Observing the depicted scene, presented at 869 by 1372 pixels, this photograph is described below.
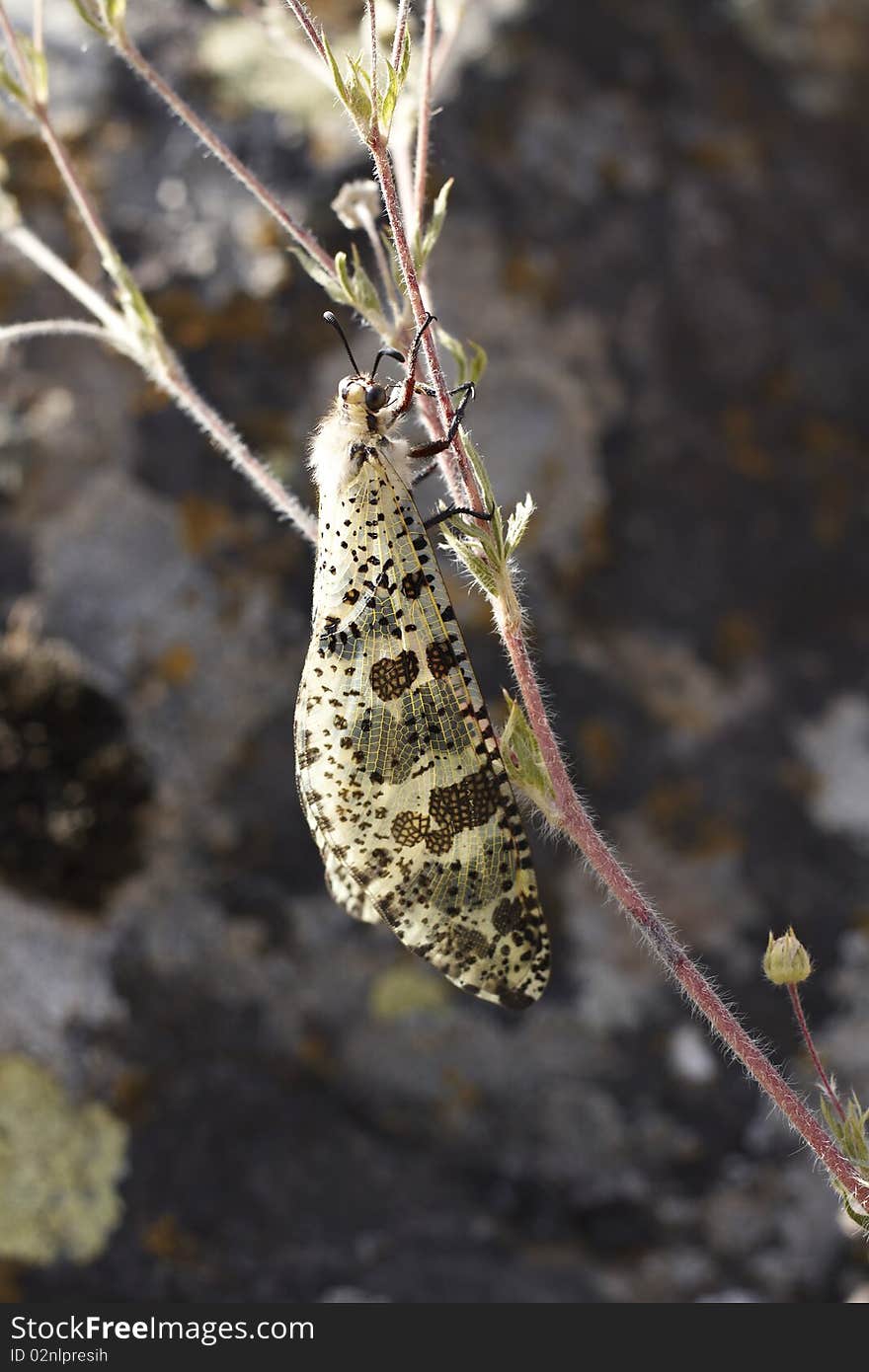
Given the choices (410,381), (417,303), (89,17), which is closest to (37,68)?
(89,17)

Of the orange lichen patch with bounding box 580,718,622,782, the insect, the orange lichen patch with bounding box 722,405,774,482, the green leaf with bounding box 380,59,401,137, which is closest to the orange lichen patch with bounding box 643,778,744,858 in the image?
the orange lichen patch with bounding box 580,718,622,782

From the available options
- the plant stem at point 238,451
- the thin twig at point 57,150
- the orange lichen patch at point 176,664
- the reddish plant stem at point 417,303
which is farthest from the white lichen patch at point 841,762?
the thin twig at point 57,150

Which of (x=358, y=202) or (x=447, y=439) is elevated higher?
(x=358, y=202)

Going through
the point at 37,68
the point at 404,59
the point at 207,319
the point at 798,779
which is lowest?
the point at 404,59

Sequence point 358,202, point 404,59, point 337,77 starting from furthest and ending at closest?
point 358,202, point 404,59, point 337,77

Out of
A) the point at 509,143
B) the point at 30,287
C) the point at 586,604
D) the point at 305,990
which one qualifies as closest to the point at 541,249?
the point at 509,143

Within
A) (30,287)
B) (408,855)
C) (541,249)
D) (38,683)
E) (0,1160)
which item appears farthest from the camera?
(541,249)

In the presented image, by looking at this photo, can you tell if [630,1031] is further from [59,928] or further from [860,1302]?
[59,928]

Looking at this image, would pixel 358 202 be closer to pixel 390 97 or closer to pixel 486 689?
pixel 390 97
